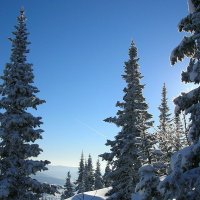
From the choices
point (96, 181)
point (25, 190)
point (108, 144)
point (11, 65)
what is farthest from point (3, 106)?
point (96, 181)

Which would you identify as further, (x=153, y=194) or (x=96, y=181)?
(x=96, y=181)

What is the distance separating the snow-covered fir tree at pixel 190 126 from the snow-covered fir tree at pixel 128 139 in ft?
49.0

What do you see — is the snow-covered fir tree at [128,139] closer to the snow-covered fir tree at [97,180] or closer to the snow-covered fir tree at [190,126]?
the snow-covered fir tree at [190,126]

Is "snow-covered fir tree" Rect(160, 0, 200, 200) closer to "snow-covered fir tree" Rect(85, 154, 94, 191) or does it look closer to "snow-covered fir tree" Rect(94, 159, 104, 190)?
"snow-covered fir tree" Rect(85, 154, 94, 191)

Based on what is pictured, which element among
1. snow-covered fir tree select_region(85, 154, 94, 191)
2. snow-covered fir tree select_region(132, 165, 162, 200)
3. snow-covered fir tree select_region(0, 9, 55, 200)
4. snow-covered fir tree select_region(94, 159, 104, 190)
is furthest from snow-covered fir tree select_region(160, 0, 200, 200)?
snow-covered fir tree select_region(94, 159, 104, 190)

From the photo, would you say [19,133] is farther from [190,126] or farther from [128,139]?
[190,126]

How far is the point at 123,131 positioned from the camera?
27812 millimetres

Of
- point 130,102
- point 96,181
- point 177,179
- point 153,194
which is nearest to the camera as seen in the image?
point 177,179

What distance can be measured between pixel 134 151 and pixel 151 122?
12.8ft

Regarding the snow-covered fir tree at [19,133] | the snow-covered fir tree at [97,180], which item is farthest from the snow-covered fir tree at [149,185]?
the snow-covered fir tree at [97,180]

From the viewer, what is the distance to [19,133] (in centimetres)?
2084

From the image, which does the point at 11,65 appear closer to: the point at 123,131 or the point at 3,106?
the point at 3,106

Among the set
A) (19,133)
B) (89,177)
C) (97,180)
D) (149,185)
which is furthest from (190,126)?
(97,180)

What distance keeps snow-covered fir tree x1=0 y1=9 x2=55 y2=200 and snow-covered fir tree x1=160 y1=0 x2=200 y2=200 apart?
12488mm
